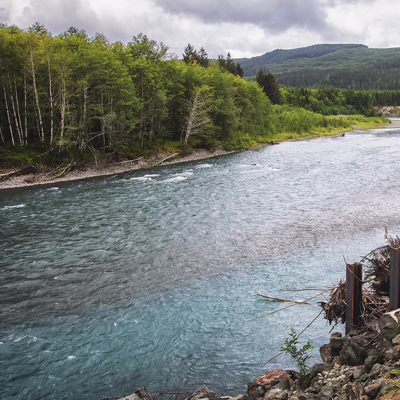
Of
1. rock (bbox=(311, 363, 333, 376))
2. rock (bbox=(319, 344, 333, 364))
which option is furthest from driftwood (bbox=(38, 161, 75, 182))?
rock (bbox=(311, 363, 333, 376))

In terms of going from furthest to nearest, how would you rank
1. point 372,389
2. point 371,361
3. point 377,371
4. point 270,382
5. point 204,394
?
point 204,394 < point 270,382 < point 371,361 < point 377,371 < point 372,389

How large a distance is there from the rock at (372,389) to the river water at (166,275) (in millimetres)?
3618

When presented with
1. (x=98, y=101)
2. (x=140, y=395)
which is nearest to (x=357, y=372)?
(x=140, y=395)

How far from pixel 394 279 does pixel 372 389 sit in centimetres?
263

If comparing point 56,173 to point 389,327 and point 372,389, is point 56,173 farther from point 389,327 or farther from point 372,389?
point 372,389

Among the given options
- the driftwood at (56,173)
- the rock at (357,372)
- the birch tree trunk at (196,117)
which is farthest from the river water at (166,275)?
the birch tree trunk at (196,117)

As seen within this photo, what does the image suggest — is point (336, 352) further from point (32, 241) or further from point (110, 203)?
point (110, 203)

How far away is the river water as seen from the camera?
9602 millimetres

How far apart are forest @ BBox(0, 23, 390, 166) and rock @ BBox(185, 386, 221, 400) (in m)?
34.5

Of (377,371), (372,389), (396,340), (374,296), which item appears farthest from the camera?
(374,296)

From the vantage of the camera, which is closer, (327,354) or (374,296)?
(327,354)

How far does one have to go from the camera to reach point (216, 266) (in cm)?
1573

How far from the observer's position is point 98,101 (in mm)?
42562

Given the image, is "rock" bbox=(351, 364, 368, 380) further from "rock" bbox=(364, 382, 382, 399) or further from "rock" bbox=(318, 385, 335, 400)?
"rock" bbox=(364, 382, 382, 399)
